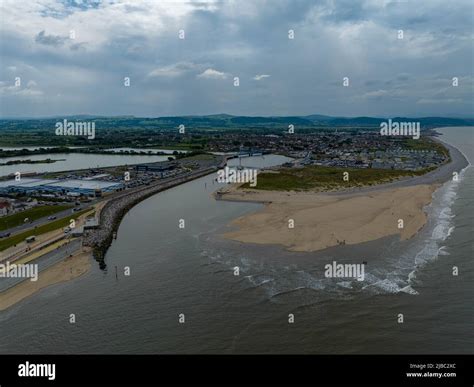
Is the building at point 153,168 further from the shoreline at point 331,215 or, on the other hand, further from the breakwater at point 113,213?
the shoreline at point 331,215

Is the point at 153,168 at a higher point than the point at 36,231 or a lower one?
higher

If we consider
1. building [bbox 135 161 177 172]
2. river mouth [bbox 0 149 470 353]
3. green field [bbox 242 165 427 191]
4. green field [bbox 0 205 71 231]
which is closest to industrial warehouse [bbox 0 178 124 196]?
green field [bbox 0 205 71 231]

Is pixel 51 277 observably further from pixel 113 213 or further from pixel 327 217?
pixel 327 217

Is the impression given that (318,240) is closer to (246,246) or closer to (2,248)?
(246,246)

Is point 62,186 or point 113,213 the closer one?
point 113,213

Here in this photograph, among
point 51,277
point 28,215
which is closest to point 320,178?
point 28,215

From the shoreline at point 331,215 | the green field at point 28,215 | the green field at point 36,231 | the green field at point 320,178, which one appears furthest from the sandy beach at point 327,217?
the green field at point 28,215
